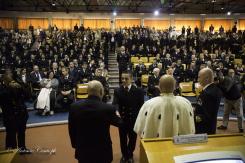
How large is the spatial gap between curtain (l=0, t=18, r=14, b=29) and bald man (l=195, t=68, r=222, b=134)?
69.7 ft

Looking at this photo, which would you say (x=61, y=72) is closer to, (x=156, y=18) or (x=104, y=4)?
(x=104, y=4)

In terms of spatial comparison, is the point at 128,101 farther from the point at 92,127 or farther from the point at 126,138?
the point at 92,127

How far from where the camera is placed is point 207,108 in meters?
2.81

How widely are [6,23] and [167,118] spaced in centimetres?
2165

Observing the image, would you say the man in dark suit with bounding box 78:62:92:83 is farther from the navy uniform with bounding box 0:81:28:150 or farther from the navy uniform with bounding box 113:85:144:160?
the navy uniform with bounding box 113:85:144:160

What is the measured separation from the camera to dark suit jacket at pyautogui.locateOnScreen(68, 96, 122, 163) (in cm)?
257

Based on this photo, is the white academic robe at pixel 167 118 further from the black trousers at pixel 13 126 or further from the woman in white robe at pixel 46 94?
the woman in white robe at pixel 46 94

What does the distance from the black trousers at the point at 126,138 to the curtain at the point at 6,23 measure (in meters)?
20.0

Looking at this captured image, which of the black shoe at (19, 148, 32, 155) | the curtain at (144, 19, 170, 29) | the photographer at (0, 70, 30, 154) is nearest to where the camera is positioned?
the photographer at (0, 70, 30, 154)

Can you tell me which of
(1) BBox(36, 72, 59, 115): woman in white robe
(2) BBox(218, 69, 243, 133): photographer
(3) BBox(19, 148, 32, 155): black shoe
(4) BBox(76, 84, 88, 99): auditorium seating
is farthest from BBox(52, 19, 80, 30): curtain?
(3) BBox(19, 148, 32, 155): black shoe

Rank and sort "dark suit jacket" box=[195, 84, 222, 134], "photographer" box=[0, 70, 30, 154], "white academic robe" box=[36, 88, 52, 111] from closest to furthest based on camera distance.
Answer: "dark suit jacket" box=[195, 84, 222, 134] → "photographer" box=[0, 70, 30, 154] → "white academic robe" box=[36, 88, 52, 111]

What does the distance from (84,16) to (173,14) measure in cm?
754

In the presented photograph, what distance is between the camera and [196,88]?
856cm

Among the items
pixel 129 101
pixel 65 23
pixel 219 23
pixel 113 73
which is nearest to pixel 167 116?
pixel 129 101
